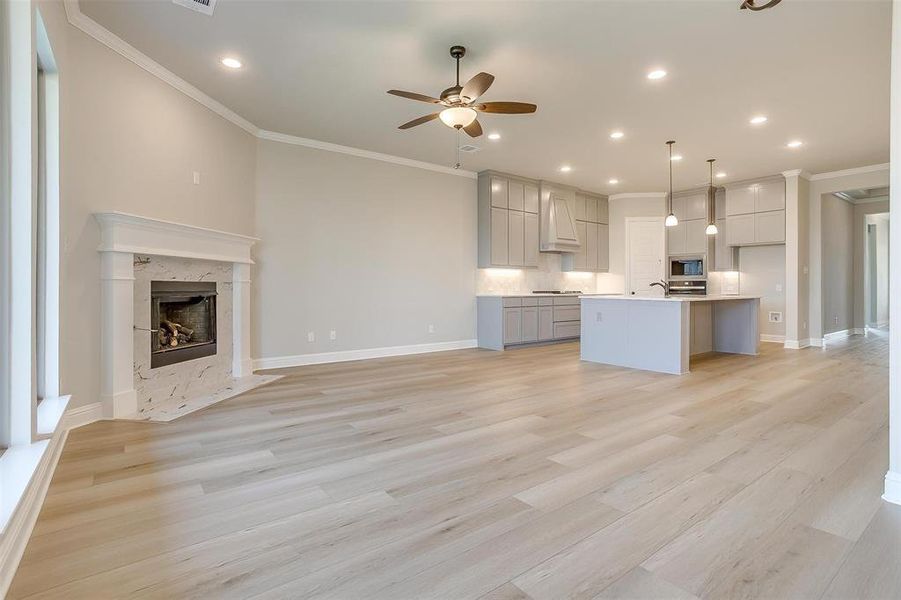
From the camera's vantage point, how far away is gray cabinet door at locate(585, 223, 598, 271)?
29.6 ft

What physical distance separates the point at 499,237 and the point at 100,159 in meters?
5.44

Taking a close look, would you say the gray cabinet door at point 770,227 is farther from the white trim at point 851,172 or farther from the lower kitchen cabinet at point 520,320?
the lower kitchen cabinet at point 520,320

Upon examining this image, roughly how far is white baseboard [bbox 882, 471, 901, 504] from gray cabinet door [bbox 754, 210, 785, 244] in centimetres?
686

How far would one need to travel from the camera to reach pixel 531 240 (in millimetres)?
7992

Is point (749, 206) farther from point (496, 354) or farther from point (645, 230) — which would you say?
point (496, 354)

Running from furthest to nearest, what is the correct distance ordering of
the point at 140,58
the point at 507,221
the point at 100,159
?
1. the point at 507,221
2. the point at 140,58
3. the point at 100,159

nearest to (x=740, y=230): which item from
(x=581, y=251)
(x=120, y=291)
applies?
(x=581, y=251)

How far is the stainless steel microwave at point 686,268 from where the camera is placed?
28.5ft

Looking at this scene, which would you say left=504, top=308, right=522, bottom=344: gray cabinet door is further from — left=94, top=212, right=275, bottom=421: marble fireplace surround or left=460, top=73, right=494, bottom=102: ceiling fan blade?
left=460, top=73, right=494, bottom=102: ceiling fan blade

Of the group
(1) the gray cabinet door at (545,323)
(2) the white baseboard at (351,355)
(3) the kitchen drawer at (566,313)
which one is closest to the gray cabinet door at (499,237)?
(1) the gray cabinet door at (545,323)

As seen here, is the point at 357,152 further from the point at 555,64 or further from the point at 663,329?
the point at 663,329

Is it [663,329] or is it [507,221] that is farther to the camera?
[507,221]

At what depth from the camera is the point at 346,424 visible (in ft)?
10.7

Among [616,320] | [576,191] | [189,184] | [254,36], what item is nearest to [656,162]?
[576,191]
